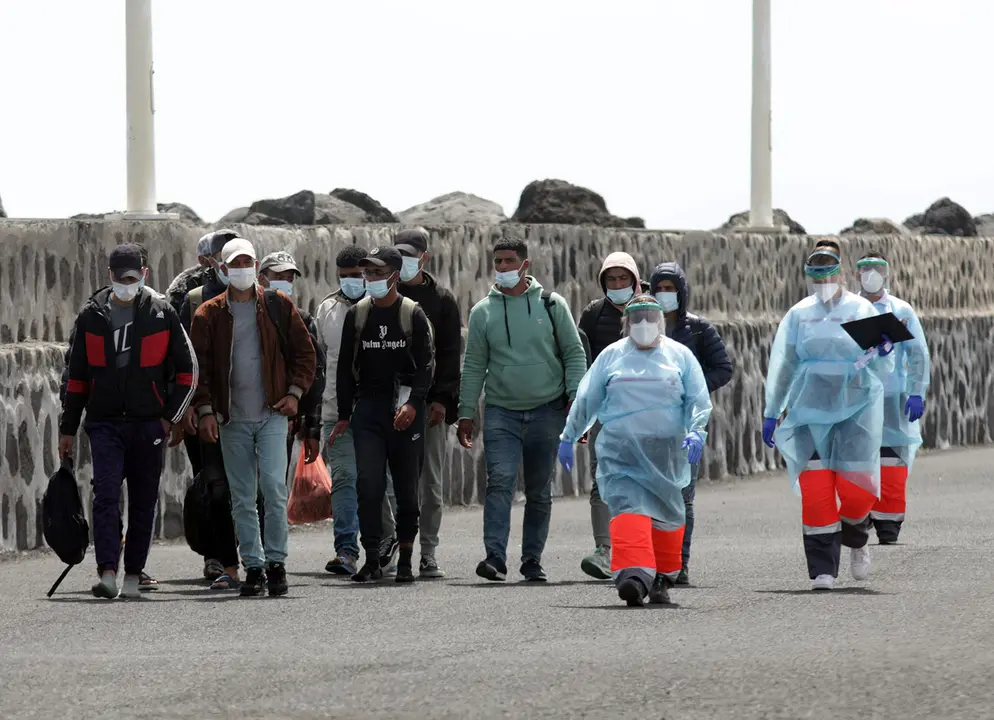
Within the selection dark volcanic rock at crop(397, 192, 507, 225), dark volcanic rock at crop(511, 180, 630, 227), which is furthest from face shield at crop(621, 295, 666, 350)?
dark volcanic rock at crop(397, 192, 507, 225)

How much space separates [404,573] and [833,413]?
2.43 meters

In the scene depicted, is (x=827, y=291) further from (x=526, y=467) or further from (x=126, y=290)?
(x=126, y=290)

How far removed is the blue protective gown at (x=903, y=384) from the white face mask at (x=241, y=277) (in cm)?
500

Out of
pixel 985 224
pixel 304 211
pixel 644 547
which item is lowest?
pixel 644 547

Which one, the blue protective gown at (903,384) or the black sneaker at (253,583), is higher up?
the blue protective gown at (903,384)

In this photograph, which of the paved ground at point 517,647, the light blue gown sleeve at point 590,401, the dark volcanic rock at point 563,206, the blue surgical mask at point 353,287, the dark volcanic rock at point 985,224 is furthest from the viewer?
the dark volcanic rock at point 985,224

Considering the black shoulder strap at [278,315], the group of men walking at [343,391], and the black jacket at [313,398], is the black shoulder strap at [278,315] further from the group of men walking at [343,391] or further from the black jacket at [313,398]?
the black jacket at [313,398]

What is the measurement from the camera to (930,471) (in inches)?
814

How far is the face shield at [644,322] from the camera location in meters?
10.4

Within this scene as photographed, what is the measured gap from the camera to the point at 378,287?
11297 millimetres

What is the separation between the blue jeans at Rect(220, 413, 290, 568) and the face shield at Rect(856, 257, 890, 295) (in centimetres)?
539

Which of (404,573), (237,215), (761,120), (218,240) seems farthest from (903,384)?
(237,215)

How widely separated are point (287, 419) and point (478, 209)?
18.9 metres

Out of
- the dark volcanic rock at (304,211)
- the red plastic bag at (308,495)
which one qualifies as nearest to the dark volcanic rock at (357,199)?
the dark volcanic rock at (304,211)
